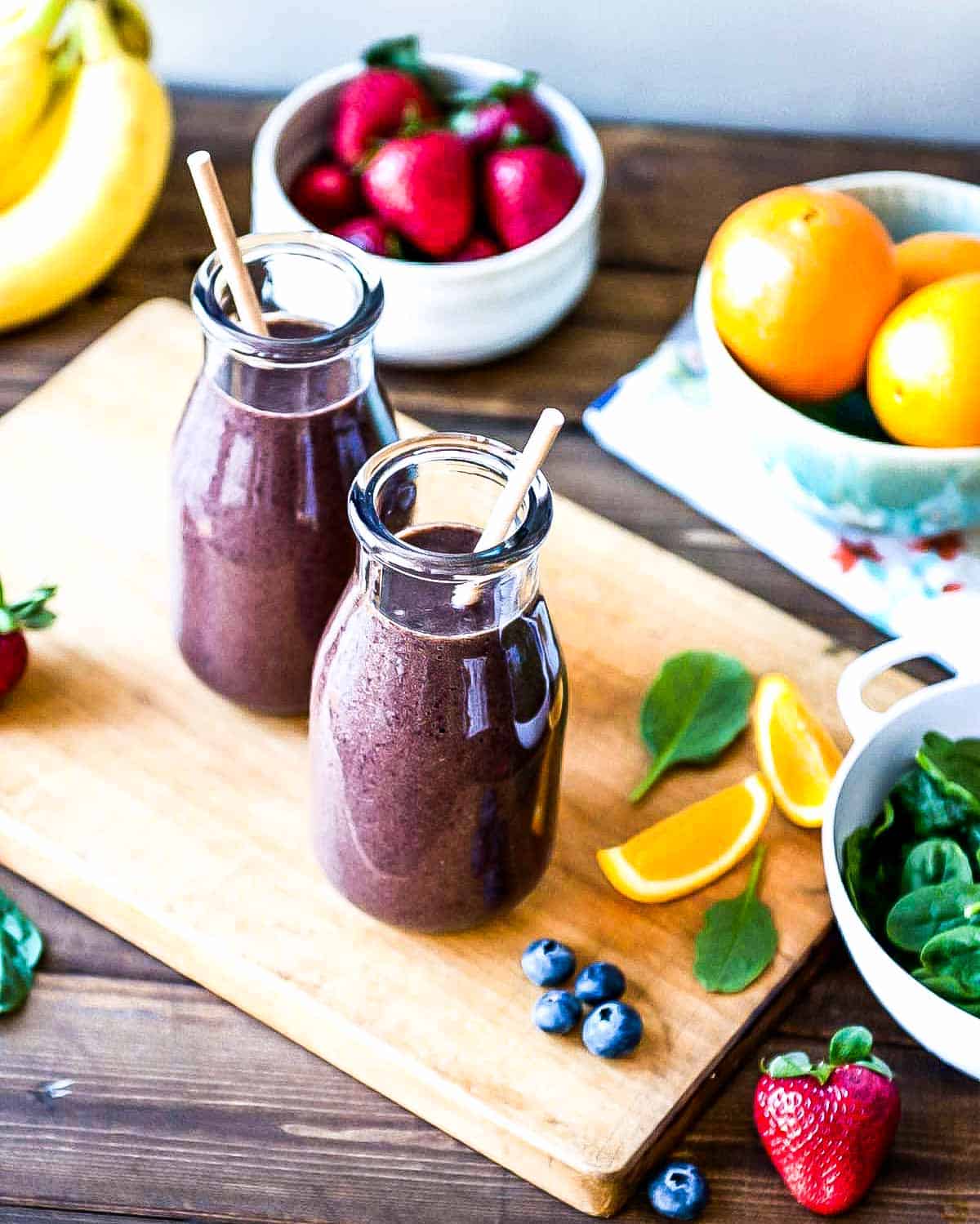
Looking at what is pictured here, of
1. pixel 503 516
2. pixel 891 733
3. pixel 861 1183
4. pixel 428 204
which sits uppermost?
pixel 503 516

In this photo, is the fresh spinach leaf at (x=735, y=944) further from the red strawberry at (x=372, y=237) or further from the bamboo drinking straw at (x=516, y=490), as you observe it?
the red strawberry at (x=372, y=237)

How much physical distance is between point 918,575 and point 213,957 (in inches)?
25.2

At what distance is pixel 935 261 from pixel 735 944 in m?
0.57

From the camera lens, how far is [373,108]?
1.35m

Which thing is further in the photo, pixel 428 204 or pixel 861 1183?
pixel 428 204

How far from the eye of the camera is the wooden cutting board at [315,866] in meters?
0.89

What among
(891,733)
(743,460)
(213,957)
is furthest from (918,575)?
(213,957)

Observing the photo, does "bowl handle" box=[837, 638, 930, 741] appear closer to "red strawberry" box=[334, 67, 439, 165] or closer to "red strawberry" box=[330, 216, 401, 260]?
"red strawberry" box=[330, 216, 401, 260]

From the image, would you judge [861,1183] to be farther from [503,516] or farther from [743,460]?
[743,460]

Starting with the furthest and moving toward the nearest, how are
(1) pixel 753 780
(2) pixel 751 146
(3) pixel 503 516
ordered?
(2) pixel 751 146, (1) pixel 753 780, (3) pixel 503 516

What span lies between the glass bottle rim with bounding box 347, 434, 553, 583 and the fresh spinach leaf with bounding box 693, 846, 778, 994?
31 cm

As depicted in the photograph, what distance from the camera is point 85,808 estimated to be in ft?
3.28

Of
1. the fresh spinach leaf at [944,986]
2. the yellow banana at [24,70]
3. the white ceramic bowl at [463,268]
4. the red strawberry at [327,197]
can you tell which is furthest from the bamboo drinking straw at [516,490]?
the yellow banana at [24,70]

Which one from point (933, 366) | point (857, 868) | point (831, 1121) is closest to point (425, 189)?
point (933, 366)
